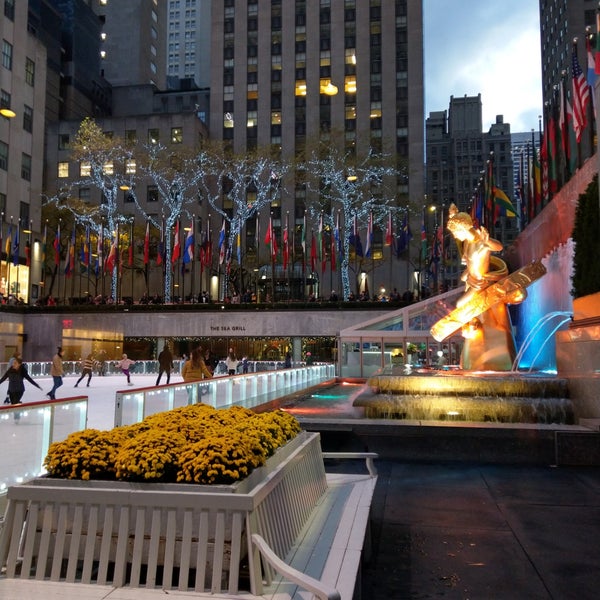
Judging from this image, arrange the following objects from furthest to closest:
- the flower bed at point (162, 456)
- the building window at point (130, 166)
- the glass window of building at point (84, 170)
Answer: the glass window of building at point (84, 170) → the building window at point (130, 166) → the flower bed at point (162, 456)

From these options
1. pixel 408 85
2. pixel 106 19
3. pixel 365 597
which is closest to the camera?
pixel 365 597

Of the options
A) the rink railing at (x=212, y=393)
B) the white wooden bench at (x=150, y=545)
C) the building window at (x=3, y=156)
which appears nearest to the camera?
the white wooden bench at (x=150, y=545)

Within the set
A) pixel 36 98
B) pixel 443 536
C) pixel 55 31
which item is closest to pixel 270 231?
pixel 36 98

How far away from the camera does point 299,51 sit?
73625 millimetres

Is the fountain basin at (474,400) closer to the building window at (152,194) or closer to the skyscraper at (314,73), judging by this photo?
the skyscraper at (314,73)

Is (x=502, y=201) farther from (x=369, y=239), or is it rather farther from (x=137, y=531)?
(x=137, y=531)

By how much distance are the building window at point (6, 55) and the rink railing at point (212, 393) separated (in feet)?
128

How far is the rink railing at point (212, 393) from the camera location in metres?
9.59

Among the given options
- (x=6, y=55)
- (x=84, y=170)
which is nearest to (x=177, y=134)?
(x=84, y=170)

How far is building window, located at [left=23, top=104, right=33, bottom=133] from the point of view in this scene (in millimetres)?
50125

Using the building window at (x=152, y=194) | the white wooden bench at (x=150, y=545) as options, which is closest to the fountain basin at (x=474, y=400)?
the white wooden bench at (x=150, y=545)

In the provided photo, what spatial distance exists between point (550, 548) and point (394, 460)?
464cm

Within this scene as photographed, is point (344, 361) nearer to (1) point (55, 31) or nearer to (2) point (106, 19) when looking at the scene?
(1) point (55, 31)

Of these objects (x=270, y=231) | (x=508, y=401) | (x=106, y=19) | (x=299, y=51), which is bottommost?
(x=508, y=401)
